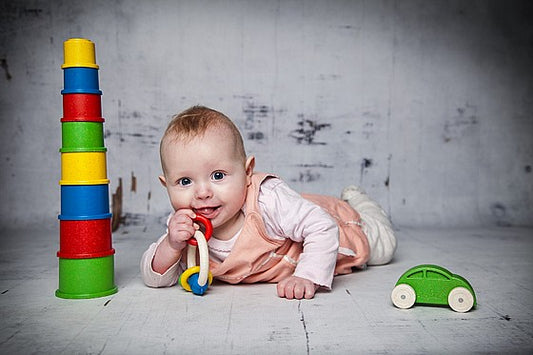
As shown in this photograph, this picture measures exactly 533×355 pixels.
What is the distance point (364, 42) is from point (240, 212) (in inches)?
54.6

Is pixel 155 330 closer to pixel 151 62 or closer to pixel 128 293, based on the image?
pixel 128 293

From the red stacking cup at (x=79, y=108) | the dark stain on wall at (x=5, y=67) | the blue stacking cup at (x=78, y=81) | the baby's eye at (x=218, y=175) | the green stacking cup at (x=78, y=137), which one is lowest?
the baby's eye at (x=218, y=175)

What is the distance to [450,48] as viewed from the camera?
2.69 m

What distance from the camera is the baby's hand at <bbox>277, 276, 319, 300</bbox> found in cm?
136

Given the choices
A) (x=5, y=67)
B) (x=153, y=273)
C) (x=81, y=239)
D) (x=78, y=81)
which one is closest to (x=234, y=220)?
(x=153, y=273)

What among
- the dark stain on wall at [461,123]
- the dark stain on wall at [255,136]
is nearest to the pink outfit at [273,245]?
the dark stain on wall at [255,136]

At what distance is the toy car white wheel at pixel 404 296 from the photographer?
→ 1263 millimetres

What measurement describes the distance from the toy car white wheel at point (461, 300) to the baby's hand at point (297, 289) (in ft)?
0.94

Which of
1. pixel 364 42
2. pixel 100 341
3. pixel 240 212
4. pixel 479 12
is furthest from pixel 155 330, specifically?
pixel 479 12

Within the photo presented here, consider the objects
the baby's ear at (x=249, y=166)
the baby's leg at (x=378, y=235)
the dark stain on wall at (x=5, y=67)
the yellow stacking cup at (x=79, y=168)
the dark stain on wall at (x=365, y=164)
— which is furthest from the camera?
the dark stain on wall at (x=365, y=164)

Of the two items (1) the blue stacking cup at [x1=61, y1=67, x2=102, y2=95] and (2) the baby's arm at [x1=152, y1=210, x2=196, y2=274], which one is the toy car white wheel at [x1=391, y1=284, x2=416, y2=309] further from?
(1) the blue stacking cup at [x1=61, y1=67, x2=102, y2=95]

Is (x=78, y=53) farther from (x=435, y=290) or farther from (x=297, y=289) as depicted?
(x=435, y=290)

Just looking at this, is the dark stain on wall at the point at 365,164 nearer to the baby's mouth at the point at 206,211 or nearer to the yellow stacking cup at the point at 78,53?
the baby's mouth at the point at 206,211

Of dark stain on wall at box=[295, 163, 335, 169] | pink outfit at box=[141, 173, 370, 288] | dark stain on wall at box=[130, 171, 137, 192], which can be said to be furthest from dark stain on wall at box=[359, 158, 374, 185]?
pink outfit at box=[141, 173, 370, 288]
